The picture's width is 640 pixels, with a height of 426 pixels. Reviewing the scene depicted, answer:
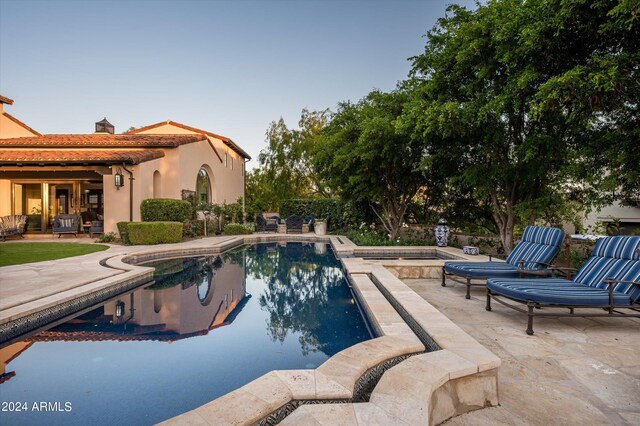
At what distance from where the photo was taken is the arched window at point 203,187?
18275 mm

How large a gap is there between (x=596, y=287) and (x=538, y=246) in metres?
1.42

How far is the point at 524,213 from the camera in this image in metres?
7.73

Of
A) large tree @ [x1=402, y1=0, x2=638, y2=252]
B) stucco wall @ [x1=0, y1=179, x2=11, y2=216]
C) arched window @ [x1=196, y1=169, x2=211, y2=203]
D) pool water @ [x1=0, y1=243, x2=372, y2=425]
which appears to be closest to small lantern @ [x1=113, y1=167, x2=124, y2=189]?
arched window @ [x1=196, y1=169, x2=211, y2=203]

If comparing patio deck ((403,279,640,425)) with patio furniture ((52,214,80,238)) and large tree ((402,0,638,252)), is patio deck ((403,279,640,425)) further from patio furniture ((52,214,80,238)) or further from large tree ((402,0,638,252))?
patio furniture ((52,214,80,238))

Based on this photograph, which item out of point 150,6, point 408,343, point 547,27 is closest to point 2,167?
point 150,6

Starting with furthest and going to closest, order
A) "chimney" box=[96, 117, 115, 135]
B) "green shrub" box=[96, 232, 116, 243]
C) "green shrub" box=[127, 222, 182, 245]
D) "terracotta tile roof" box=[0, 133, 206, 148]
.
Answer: "chimney" box=[96, 117, 115, 135] < "terracotta tile roof" box=[0, 133, 206, 148] < "green shrub" box=[96, 232, 116, 243] < "green shrub" box=[127, 222, 182, 245]

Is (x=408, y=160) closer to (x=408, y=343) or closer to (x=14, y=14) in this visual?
(x=408, y=343)

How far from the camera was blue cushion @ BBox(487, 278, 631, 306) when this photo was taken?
3758 millimetres

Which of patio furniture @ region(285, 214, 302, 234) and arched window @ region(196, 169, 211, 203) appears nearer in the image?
patio furniture @ region(285, 214, 302, 234)

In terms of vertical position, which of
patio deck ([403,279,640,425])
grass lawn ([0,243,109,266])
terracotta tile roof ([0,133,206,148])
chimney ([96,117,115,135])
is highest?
chimney ([96,117,115,135])

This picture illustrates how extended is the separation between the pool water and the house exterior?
7631 mm

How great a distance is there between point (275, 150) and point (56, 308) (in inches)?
866

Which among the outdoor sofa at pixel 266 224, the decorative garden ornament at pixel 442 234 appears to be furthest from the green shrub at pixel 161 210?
the decorative garden ornament at pixel 442 234

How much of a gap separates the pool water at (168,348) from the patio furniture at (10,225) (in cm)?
1047
